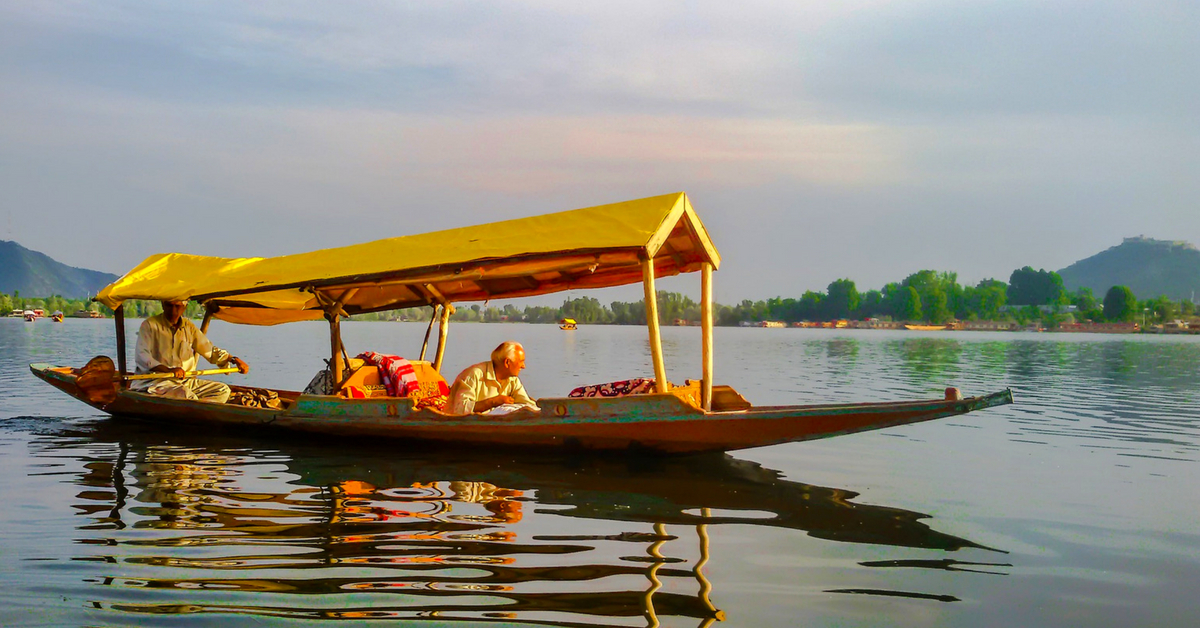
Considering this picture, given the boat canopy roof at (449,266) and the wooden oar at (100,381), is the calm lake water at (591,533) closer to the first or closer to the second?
the wooden oar at (100,381)

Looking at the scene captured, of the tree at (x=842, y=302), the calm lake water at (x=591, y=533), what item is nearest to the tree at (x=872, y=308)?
the tree at (x=842, y=302)

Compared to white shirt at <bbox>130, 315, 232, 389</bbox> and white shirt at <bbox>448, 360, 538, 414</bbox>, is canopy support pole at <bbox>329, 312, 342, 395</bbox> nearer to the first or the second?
white shirt at <bbox>448, 360, 538, 414</bbox>

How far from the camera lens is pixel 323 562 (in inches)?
225

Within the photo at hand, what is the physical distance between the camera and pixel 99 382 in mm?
12461

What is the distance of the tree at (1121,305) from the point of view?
5610 inches

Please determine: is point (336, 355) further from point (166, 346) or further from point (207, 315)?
point (207, 315)

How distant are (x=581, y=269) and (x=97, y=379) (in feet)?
24.3

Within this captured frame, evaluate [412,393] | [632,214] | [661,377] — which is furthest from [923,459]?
[412,393]

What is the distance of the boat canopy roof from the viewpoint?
28.5ft

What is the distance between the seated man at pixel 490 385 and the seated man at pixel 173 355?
4431 millimetres

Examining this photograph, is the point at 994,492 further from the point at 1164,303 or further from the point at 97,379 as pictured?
the point at 1164,303

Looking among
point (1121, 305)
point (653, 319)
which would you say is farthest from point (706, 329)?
point (1121, 305)

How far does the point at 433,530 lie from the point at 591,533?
1.21 m

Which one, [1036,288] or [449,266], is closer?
[449,266]
